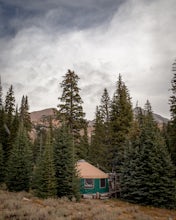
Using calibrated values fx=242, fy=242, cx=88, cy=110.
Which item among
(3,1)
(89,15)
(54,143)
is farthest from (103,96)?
(3,1)

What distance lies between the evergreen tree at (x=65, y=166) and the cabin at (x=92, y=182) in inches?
161

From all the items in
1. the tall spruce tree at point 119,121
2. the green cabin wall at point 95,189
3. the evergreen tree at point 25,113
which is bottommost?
the green cabin wall at point 95,189

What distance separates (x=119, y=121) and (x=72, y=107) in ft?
20.5

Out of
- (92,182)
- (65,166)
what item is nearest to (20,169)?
(65,166)

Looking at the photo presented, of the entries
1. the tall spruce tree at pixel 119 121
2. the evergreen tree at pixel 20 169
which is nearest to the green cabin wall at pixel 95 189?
the tall spruce tree at pixel 119 121

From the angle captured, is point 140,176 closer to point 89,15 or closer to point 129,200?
point 129,200

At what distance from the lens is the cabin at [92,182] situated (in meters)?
26.0

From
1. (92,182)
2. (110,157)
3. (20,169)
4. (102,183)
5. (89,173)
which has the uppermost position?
(110,157)

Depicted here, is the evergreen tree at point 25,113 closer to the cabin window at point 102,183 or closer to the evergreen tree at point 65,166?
the cabin window at point 102,183

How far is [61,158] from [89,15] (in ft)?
41.9

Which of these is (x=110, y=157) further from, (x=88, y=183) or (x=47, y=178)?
(x=47, y=178)

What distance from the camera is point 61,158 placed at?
73.6 ft

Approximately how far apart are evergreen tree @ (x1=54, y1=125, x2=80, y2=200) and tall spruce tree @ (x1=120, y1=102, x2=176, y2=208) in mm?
6036

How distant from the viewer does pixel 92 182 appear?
26328 mm
